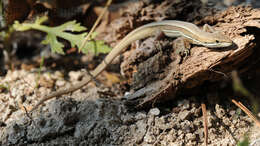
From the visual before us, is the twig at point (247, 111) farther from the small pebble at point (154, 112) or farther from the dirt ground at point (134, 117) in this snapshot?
the small pebble at point (154, 112)

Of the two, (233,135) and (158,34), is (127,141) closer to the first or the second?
(233,135)

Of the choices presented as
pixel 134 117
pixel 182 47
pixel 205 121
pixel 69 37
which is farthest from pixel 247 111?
pixel 69 37

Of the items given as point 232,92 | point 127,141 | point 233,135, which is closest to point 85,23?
point 127,141

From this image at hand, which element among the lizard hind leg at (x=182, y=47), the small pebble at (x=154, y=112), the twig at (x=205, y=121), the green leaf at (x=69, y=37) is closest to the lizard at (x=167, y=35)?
the lizard hind leg at (x=182, y=47)

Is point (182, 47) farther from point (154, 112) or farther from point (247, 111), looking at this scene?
point (247, 111)

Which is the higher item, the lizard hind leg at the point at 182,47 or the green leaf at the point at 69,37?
the green leaf at the point at 69,37

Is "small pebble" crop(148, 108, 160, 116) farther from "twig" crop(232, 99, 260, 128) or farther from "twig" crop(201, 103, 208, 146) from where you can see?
"twig" crop(232, 99, 260, 128)
